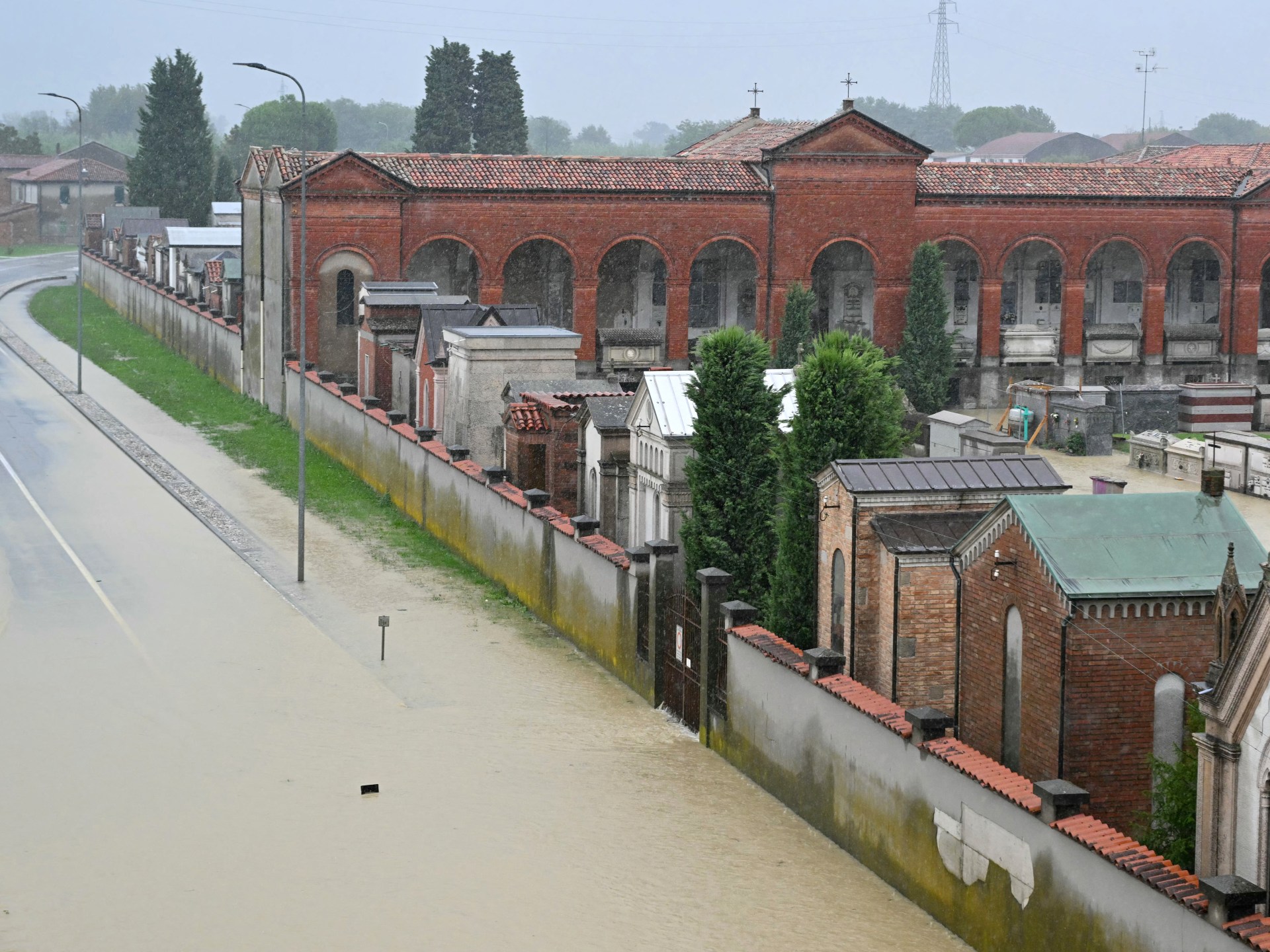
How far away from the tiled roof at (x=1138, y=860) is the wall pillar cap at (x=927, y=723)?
238cm

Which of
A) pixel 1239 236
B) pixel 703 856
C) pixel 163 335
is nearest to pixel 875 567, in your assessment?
pixel 703 856

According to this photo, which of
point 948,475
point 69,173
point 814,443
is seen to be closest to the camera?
point 948,475

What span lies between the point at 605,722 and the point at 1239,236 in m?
44.1

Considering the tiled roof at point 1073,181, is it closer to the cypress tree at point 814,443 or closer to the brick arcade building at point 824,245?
the brick arcade building at point 824,245

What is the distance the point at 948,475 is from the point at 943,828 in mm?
6785

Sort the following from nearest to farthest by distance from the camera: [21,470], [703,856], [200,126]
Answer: [703,856], [21,470], [200,126]

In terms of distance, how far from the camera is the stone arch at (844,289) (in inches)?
2415

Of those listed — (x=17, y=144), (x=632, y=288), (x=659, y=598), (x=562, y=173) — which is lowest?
(x=659, y=598)

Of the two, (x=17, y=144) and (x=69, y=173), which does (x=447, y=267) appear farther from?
(x=17, y=144)

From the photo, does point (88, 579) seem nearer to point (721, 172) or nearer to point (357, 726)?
point (357, 726)

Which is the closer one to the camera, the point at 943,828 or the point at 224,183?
the point at 943,828

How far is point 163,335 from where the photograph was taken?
2844 inches

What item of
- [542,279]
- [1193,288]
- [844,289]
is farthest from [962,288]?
[542,279]

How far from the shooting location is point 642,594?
1071 inches
